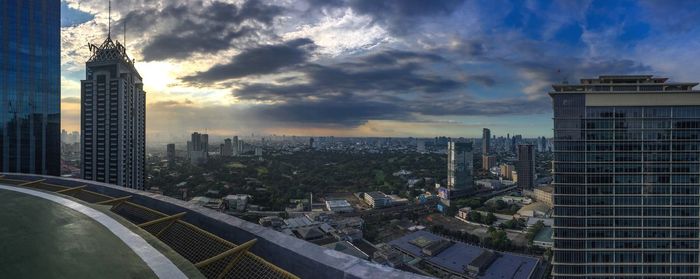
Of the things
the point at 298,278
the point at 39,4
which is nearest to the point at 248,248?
the point at 298,278

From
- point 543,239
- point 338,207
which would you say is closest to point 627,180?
point 543,239

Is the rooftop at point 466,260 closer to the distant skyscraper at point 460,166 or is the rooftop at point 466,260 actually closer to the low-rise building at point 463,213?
the low-rise building at point 463,213

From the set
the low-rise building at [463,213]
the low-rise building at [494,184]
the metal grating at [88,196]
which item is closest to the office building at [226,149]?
→ the low-rise building at [494,184]

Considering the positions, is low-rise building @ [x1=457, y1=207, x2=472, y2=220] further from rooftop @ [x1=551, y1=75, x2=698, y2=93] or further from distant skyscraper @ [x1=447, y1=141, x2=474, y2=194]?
rooftop @ [x1=551, y1=75, x2=698, y2=93]

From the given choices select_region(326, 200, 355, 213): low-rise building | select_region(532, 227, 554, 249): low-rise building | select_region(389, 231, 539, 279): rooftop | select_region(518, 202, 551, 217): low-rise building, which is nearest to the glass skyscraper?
select_region(326, 200, 355, 213): low-rise building

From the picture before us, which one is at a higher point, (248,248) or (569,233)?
(248,248)

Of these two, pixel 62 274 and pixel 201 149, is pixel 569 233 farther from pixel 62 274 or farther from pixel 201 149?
pixel 201 149

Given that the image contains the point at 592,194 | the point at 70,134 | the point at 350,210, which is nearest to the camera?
the point at 592,194
